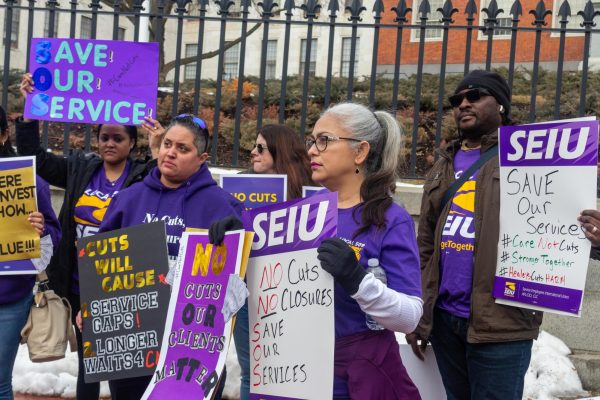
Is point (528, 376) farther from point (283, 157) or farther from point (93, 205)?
point (93, 205)

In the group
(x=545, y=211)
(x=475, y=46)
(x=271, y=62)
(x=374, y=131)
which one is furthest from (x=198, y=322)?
(x=271, y=62)

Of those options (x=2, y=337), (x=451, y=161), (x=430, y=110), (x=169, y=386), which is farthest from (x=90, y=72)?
(x=430, y=110)

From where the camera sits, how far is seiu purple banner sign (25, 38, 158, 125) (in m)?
5.63

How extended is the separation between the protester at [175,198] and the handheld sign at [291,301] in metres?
0.79

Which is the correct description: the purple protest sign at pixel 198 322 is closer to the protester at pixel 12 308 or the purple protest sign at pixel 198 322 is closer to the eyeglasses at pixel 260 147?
the protester at pixel 12 308

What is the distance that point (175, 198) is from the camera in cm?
394

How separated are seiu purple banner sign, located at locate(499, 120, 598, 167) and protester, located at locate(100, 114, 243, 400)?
140 centimetres

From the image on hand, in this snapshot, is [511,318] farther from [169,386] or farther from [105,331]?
[105,331]

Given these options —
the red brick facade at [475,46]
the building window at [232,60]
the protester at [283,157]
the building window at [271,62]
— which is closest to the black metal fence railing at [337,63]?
the red brick facade at [475,46]

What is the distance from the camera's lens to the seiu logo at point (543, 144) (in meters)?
3.81

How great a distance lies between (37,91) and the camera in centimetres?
564

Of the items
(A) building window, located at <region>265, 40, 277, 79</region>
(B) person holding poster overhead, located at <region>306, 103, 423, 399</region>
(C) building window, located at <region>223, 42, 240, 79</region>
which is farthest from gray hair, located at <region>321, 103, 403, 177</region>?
(C) building window, located at <region>223, 42, 240, 79</region>

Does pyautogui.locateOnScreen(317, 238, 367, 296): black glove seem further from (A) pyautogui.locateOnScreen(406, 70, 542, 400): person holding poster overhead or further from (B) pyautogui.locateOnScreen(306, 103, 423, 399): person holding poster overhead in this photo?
(A) pyautogui.locateOnScreen(406, 70, 542, 400): person holding poster overhead

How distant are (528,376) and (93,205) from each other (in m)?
3.64
